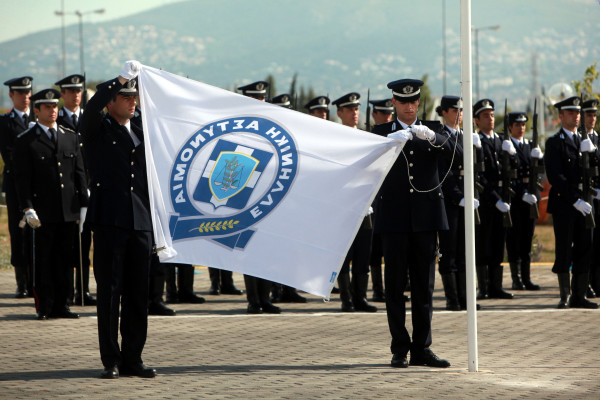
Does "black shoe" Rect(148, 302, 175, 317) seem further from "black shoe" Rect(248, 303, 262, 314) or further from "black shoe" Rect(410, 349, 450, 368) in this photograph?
"black shoe" Rect(410, 349, 450, 368)

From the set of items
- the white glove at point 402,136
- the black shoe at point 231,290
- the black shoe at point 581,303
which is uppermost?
the white glove at point 402,136

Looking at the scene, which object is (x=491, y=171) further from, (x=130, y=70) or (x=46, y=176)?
(x=130, y=70)

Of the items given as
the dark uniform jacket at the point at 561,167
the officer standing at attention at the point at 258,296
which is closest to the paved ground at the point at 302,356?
the officer standing at attention at the point at 258,296

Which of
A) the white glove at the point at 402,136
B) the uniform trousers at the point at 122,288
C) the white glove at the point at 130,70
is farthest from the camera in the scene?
the white glove at the point at 402,136

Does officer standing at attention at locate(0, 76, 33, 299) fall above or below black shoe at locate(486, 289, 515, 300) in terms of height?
above

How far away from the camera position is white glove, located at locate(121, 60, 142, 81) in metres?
7.52

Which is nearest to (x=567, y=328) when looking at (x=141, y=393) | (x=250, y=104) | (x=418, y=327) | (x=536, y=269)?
(x=418, y=327)

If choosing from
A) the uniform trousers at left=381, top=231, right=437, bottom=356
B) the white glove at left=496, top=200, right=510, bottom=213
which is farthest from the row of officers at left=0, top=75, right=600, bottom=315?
the uniform trousers at left=381, top=231, right=437, bottom=356

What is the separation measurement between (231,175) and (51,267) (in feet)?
13.4

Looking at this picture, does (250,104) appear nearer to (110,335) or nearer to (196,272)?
(110,335)

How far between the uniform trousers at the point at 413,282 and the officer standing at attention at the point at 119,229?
2.07 m

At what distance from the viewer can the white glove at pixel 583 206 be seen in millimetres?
11695

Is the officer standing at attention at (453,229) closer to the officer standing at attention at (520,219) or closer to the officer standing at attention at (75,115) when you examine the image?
the officer standing at attention at (520,219)

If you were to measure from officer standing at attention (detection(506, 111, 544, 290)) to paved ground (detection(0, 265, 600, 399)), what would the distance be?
1610mm
